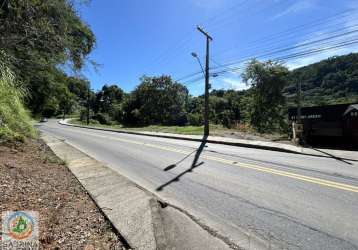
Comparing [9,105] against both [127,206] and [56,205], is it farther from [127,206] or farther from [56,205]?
[127,206]

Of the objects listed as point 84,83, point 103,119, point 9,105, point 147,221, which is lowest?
point 147,221

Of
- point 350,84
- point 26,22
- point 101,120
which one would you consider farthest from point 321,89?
point 101,120

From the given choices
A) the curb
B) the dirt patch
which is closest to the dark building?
the curb

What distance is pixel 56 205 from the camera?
15.4 feet

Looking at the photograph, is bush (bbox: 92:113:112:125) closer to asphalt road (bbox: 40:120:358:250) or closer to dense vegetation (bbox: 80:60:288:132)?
dense vegetation (bbox: 80:60:288:132)

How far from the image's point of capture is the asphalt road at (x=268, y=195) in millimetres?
3707

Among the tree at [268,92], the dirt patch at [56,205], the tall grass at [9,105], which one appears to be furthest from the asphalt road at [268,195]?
the tree at [268,92]

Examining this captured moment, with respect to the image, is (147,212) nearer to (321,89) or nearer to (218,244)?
(218,244)

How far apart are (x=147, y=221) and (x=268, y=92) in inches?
1178

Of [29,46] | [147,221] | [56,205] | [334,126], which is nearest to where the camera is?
[147,221]

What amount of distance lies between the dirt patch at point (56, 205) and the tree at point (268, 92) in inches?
1046

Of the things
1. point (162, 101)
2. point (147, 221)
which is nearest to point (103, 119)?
point (162, 101)

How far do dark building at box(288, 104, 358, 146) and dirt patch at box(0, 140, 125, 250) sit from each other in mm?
13489

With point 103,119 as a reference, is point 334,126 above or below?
below
